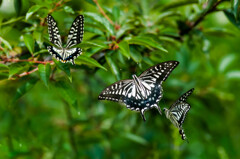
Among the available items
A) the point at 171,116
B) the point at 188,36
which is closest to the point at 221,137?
the point at 188,36

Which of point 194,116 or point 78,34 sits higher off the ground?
point 78,34

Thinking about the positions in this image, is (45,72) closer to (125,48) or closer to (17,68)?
(17,68)

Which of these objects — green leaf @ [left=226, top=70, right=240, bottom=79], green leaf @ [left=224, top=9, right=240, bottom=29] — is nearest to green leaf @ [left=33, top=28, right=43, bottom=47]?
green leaf @ [left=224, top=9, right=240, bottom=29]

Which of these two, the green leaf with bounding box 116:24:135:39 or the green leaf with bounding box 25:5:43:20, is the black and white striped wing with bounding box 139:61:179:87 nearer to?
the green leaf with bounding box 116:24:135:39

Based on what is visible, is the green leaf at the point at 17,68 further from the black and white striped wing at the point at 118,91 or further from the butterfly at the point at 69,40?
the black and white striped wing at the point at 118,91

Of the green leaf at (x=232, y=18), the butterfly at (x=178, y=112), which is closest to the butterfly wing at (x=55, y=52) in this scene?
the butterfly at (x=178, y=112)

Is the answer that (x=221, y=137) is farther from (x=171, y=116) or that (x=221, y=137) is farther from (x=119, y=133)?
(x=171, y=116)
